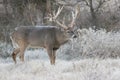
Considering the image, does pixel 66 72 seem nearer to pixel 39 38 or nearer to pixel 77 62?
pixel 77 62

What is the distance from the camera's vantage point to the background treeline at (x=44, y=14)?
54.7 feet

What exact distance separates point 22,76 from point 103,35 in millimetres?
5496

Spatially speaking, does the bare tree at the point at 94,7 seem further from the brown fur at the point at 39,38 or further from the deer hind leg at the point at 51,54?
the deer hind leg at the point at 51,54

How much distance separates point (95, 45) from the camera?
12.8 metres

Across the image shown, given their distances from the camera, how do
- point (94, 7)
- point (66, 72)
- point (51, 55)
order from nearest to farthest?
1. point (66, 72)
2. point (51, 55)
3. point (94, 7)

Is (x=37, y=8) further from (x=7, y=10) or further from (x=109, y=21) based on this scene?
(x=109, y=21)

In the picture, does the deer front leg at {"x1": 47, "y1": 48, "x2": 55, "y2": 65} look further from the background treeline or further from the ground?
the background treeline

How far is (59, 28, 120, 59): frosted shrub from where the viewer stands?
1266cm

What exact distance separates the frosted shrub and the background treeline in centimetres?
286

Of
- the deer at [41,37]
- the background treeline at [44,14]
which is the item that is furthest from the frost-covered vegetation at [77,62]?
the background treeline at [44,14]

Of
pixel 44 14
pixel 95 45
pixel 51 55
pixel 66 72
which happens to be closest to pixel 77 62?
pixel 51 55

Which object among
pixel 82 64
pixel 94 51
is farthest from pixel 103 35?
pixel 82 64

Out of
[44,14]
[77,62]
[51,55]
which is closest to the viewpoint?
[77,62]

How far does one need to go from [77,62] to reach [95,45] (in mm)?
2823
